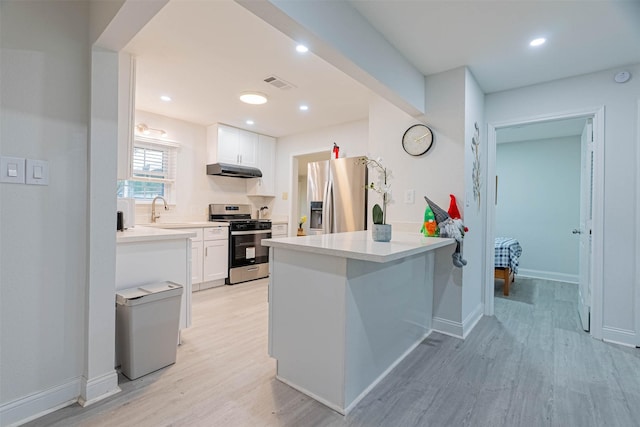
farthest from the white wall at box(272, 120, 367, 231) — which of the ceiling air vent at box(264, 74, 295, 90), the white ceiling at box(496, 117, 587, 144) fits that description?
the white ceiling at box(496, 117, 587, 144)

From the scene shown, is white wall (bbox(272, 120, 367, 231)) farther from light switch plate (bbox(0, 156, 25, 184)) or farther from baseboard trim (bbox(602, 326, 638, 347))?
light switch plate (bbox(0, 156, 25, 184))

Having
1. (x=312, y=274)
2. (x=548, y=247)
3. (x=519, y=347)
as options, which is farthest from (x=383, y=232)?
(x=548, y=247)

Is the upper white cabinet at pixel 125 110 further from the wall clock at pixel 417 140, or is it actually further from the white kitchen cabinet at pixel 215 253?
the wall clock at pixel 417 140

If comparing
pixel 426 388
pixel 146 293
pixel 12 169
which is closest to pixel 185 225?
pixel 146 293

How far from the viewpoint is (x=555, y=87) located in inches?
110

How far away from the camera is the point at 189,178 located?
4.52 m

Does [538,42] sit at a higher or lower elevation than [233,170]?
higher

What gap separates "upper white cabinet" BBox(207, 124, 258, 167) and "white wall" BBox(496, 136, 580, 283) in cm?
431

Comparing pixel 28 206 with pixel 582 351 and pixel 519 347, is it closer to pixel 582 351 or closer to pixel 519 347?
pixel 519 347

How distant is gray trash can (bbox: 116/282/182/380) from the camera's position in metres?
1.83

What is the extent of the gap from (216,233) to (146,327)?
90.5 inches

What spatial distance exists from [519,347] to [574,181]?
3611 millimetres

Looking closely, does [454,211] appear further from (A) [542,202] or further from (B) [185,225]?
(A) [542,202]

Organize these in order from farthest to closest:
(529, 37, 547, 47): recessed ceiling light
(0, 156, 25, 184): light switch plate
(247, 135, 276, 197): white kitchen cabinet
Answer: (247, 135, 276, 197): white kitchen cabinet, (529, 37, 547, 47): recessed ceiling light, (0, 156, 25, 184): light switch plate
